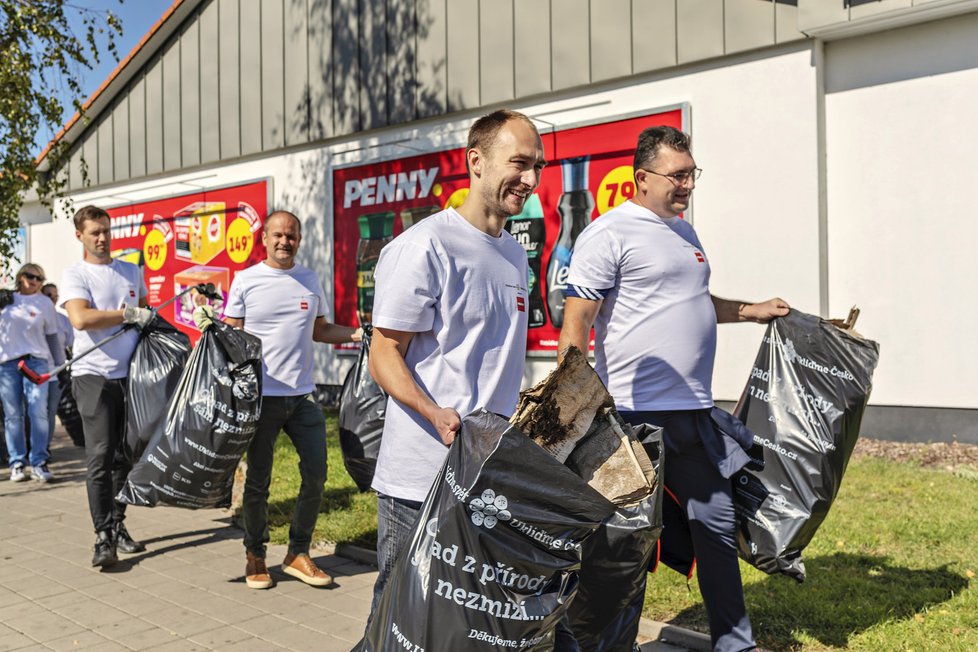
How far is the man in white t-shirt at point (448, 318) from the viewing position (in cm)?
278

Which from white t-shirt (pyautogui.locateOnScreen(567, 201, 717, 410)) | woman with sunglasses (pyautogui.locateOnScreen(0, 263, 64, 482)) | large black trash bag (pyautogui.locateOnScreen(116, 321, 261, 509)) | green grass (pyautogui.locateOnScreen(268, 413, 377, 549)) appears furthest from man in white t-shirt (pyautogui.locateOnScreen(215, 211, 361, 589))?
woman with sunglasses (pyautogui.locateOnScreen(0, 263, 64, 482))

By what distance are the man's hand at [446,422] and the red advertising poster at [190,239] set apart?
42.1ft

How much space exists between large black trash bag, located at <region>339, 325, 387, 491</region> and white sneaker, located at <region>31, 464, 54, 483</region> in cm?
477

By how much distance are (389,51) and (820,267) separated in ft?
23.7

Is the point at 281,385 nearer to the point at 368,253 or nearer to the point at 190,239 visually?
the point at 368,253

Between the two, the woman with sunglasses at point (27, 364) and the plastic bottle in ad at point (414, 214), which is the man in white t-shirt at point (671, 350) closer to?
the woman with sunglasses at point (27, 364)

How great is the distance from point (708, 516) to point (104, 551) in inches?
156

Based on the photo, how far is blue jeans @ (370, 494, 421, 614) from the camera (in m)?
2.89

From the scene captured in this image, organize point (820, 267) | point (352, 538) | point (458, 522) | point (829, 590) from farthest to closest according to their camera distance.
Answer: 1. point (820, 267)
2. point (352, 538)
3. point (829, 590)
4. point (458, 522)

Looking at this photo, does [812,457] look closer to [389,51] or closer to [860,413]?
[860,413]

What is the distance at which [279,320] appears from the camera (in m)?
5.56

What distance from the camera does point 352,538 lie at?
6.32 meters

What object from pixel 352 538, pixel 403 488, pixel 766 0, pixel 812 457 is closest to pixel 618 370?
pixel 812 457

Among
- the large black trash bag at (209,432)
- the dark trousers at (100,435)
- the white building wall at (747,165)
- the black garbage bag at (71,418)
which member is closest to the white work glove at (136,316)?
the dark trousers at (100,435)
